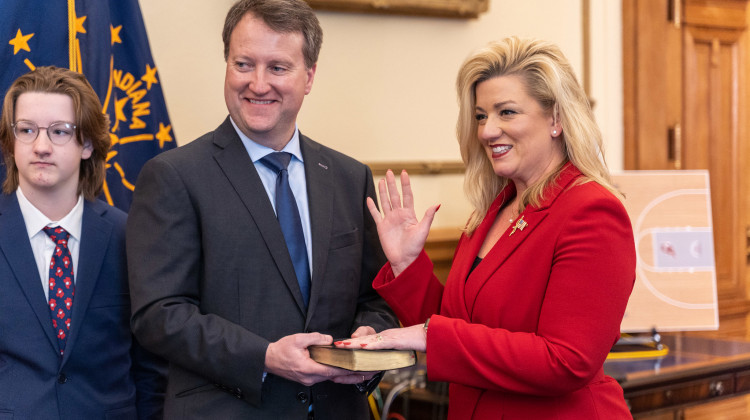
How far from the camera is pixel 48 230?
2.13 metres

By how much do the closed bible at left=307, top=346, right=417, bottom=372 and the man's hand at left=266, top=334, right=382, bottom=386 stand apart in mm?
20

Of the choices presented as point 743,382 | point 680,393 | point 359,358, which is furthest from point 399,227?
point 743,382

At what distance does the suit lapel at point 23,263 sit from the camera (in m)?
2.05

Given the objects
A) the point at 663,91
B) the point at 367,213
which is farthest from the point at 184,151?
the point at 663,91

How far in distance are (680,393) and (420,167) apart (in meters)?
1.44

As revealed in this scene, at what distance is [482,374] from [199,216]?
2.54 feet

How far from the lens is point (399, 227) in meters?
2.22

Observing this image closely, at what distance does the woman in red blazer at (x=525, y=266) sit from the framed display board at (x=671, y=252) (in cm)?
169

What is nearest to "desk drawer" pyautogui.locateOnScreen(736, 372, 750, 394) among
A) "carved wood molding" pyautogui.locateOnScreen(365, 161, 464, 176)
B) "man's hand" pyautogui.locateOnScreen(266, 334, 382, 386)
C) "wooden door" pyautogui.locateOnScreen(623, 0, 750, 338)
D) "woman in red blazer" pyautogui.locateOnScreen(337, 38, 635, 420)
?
"wooden door" pyautogui.locateOnScreen(623, 0, 750, 338)

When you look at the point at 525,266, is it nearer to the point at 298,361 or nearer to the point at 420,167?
the point at 298,361

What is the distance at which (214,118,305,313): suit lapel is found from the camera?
2.03m

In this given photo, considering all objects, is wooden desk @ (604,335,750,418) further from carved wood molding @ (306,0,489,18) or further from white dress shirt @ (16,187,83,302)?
white dress shirt @ (16,187,83,302)

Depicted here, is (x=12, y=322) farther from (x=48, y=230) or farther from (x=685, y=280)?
(x=685, y=280)

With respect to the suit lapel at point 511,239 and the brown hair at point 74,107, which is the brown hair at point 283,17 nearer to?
the brown hair at point 74,107
